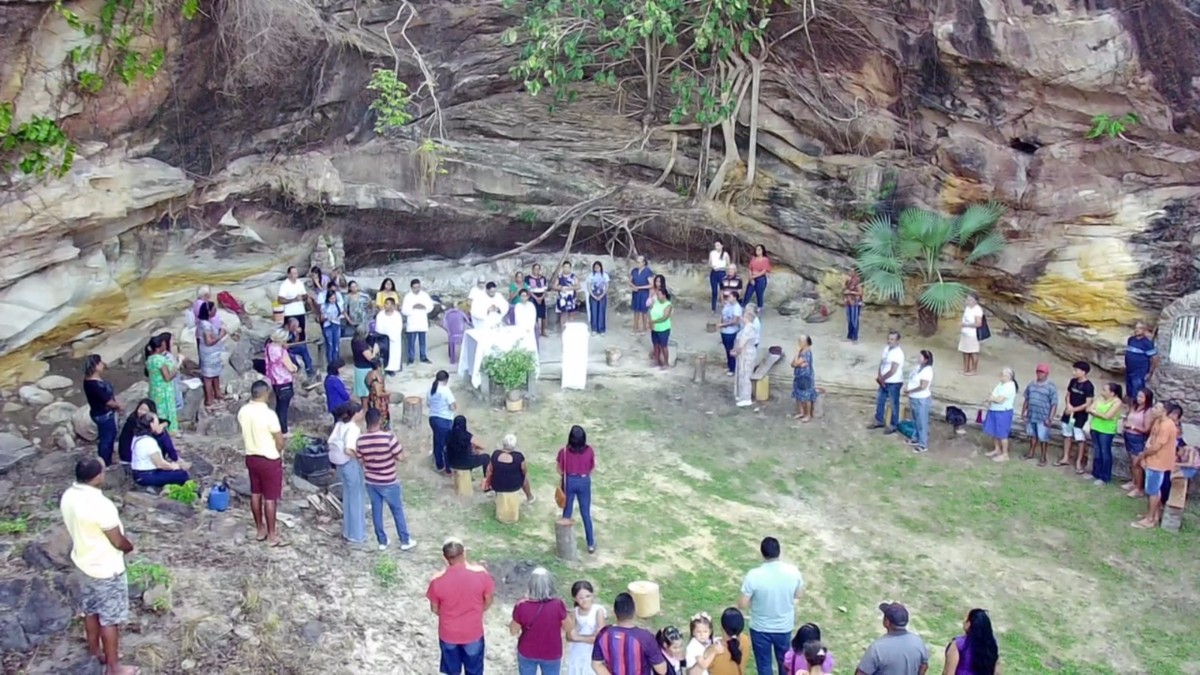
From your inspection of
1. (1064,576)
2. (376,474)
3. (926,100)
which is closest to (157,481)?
(376,474)

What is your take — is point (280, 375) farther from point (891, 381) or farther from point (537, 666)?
point (891, 381)

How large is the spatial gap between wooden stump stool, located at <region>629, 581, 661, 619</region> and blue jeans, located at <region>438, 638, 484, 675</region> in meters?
2.05

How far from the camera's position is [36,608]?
25.9 ft

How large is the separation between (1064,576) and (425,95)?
1198 centimetres

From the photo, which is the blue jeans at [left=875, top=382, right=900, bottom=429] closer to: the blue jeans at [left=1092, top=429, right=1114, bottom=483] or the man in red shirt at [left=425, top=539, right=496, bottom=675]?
the blue jeans at [left=1092, top=429, right=1114, bottom=483]

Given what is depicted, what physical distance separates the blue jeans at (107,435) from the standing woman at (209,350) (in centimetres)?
196

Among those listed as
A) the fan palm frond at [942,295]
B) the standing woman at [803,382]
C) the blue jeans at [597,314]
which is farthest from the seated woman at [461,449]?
the fan palm frond at [942,295]

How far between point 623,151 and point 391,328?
568cm

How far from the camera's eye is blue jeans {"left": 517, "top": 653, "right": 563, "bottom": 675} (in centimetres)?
753

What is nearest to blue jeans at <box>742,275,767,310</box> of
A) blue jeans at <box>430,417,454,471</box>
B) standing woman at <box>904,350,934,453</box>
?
standing woman at <box>904,350,934,453</box>

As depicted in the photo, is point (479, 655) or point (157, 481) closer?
point (479, 655)

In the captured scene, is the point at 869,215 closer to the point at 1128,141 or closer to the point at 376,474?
the point at 1128,141

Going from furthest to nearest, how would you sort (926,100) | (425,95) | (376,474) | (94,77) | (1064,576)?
(425,95)
(926,100)
(94,77)
(1064,576)
(376,474)

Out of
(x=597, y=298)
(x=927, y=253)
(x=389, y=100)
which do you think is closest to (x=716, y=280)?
(x=597, y=298)
